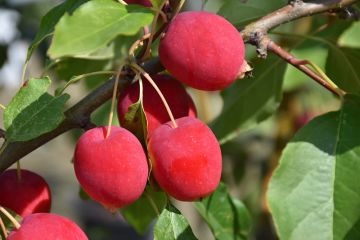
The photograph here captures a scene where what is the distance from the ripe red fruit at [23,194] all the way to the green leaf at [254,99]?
0.41 metres

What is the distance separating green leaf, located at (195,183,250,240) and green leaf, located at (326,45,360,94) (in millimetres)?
235

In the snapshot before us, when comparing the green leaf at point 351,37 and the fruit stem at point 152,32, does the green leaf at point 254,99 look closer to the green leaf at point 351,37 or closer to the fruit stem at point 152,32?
the green leaf at point 351,37

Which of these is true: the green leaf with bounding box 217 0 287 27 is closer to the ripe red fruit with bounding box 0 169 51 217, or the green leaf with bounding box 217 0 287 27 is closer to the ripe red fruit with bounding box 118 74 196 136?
the ripe red fruit with bounding box 118 74 196 136

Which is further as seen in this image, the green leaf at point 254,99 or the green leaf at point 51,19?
the green leaf at point 254,99

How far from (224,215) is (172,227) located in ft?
0.64

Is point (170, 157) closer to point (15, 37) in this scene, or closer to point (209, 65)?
point (209, 65)

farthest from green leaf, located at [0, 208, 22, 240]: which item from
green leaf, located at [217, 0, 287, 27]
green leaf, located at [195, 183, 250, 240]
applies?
green leaf, located at [217, 0, 287, 27]

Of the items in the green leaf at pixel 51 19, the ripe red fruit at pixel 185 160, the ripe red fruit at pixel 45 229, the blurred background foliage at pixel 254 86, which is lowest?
the blurred background foliage at pixel 254 86

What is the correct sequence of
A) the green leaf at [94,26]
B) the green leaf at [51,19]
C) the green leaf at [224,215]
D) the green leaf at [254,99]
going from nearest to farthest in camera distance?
1. the green leaf at [94,26]
2. the green leaf at [51,19]
3. the green leaf at [224,215]
4. the green leaf at [254,99]

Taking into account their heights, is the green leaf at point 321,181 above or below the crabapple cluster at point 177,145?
below

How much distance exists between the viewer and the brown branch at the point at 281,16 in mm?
838

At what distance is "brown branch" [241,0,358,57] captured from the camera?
838 mm

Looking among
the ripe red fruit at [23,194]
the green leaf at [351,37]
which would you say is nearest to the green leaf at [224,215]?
the ripe red fruit at [23,194]

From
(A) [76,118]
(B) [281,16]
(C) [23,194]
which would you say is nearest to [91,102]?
(A) [76,118]
